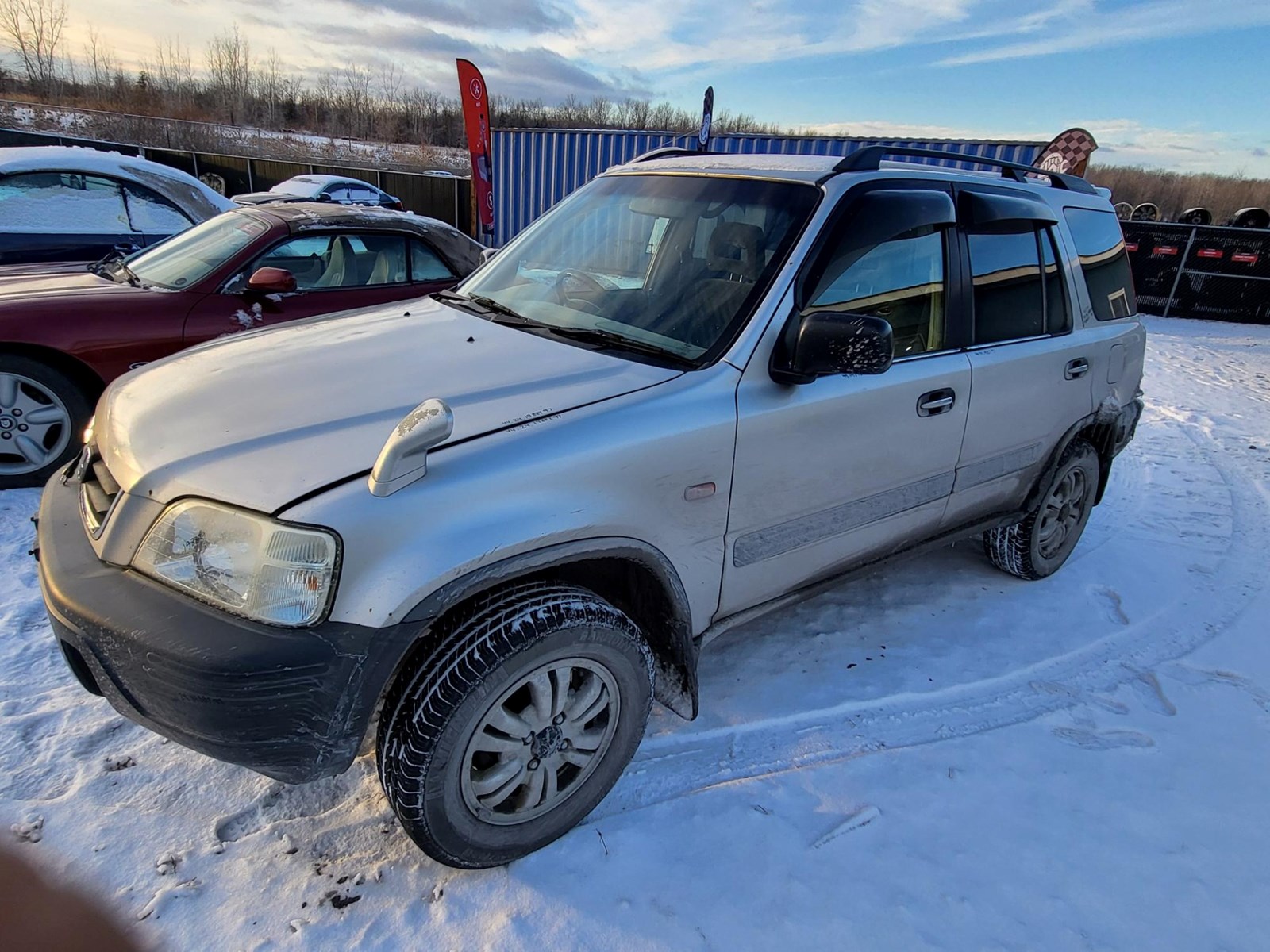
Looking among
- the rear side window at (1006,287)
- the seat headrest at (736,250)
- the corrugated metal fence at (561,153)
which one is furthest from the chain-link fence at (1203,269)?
the seat headrest at (736,250)

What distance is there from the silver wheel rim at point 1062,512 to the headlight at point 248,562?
359cm

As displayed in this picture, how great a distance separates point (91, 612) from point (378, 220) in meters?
4.07

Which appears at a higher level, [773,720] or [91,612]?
[91,612]

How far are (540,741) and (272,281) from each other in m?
3.50

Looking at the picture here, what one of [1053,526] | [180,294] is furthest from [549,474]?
[180,294]

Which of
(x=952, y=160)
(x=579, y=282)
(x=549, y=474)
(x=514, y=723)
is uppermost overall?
(x=952, y=160)

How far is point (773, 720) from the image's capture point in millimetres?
2834

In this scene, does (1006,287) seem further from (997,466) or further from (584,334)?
(584,334)

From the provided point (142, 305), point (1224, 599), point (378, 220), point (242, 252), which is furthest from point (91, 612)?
point (1224, 599)

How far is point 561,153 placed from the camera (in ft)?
54.1

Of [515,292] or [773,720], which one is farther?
[515,292]

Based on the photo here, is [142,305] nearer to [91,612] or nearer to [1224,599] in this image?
[91,612]

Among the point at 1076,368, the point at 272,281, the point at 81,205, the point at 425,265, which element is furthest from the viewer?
the point at 81,205

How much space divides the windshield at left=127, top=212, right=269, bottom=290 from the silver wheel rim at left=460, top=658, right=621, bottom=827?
3825mm
